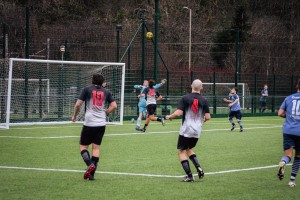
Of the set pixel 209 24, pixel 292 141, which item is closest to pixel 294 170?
pixel 292 141

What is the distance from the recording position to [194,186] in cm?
1152

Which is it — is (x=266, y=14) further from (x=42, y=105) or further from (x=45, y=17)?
(x=42, y=105)

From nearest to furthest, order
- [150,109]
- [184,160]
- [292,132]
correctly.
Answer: [292,132], [184,160], [150,109]

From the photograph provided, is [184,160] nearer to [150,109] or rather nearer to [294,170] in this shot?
[294,170]

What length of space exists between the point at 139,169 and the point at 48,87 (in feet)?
50.5

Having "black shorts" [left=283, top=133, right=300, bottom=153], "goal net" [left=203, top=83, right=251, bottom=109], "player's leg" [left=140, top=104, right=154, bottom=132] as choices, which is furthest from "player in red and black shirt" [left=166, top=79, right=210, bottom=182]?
"goal net" [left=203, top=83, right=251, bottom=109]

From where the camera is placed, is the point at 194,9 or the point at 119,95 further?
the point at 194,9

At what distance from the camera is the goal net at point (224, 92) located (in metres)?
43.8

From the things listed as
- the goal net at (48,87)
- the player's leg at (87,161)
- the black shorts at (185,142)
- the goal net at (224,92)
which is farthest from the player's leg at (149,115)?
the goal net at (224,92)

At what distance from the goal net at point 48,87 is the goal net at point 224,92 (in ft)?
47.5

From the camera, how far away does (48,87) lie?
2859 cm

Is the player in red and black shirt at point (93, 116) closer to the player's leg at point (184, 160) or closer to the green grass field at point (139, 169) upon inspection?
the green grass field at point (139, 169)

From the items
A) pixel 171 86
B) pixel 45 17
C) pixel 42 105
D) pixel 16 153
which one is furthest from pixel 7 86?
pixel 45 17

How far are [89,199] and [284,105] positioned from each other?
13.2ft
